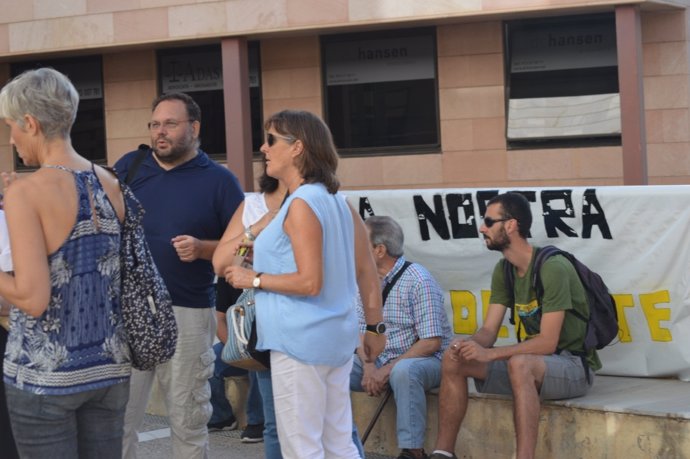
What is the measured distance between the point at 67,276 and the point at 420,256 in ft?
14.6

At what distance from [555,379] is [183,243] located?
215cm

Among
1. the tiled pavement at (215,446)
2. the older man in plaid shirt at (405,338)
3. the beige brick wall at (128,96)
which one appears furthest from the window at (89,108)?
the older man in plaid shirt at (405,338)

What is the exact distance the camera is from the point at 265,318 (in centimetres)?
419

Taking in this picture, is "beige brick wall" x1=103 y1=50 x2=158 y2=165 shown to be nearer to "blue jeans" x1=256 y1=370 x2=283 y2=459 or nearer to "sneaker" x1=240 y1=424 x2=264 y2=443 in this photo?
"sneaker" x1=240 y1=424 x2=264 y2=443

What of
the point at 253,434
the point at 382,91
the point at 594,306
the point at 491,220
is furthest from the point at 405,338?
the point at 382,91

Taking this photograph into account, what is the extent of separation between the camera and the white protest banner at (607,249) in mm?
6828

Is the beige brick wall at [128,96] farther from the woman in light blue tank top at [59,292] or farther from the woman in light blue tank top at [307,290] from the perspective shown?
the woman in light blue tank top at [59,292]

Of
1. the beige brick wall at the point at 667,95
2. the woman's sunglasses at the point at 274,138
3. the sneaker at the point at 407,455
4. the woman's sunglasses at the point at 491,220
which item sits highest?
the beige brick wall at the point at 667,95

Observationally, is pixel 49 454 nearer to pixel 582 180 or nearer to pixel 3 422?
pixel 3 422

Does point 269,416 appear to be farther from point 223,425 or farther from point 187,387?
point 223,425

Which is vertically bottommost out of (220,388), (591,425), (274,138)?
(591,425)

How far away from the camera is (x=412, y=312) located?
6.49 m

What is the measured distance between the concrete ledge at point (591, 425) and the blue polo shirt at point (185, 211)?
1.81 meters

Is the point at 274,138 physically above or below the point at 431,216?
above
